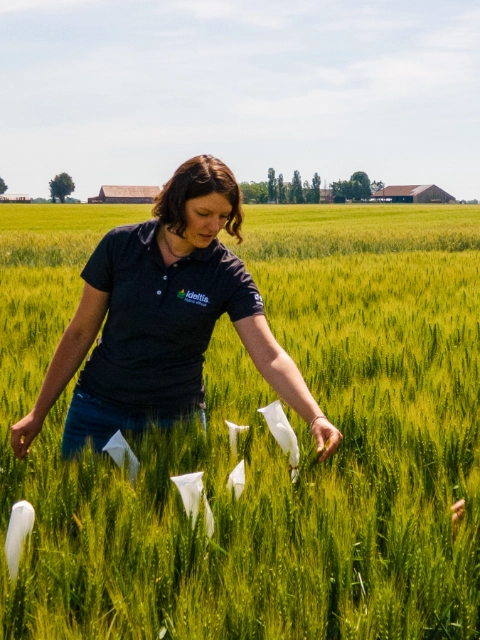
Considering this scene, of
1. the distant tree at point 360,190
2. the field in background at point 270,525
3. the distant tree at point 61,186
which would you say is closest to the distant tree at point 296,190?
the distant tree at point 360,190

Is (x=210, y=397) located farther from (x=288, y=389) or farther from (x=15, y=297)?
(x=15, y=297)

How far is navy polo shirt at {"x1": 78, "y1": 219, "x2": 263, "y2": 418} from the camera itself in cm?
225

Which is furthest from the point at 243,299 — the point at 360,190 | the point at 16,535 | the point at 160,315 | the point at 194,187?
the point at 360,190

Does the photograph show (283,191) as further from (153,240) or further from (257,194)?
(153,240)

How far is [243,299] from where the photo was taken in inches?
87.5

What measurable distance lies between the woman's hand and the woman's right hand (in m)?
0.80

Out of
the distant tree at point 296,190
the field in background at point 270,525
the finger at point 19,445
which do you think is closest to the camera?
the field in background at point 270,525

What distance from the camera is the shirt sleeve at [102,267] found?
2.30 m

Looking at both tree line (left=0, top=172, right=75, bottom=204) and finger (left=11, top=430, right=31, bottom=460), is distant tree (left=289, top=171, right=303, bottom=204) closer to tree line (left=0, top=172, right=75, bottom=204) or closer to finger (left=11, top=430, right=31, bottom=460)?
tree line (left=0, top=172, right=75, bottom=204)

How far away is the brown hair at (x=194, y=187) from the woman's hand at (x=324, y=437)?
2.34ft

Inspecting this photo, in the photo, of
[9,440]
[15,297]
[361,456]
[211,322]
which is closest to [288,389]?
[361,456]

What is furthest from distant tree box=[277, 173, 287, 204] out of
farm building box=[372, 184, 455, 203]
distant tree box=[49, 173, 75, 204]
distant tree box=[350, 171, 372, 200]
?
distant tree box=[49, 173, 75, 204]

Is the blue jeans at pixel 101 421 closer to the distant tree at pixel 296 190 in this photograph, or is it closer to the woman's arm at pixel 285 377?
the woman's arm at pixel 285 377

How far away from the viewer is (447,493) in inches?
67.4
